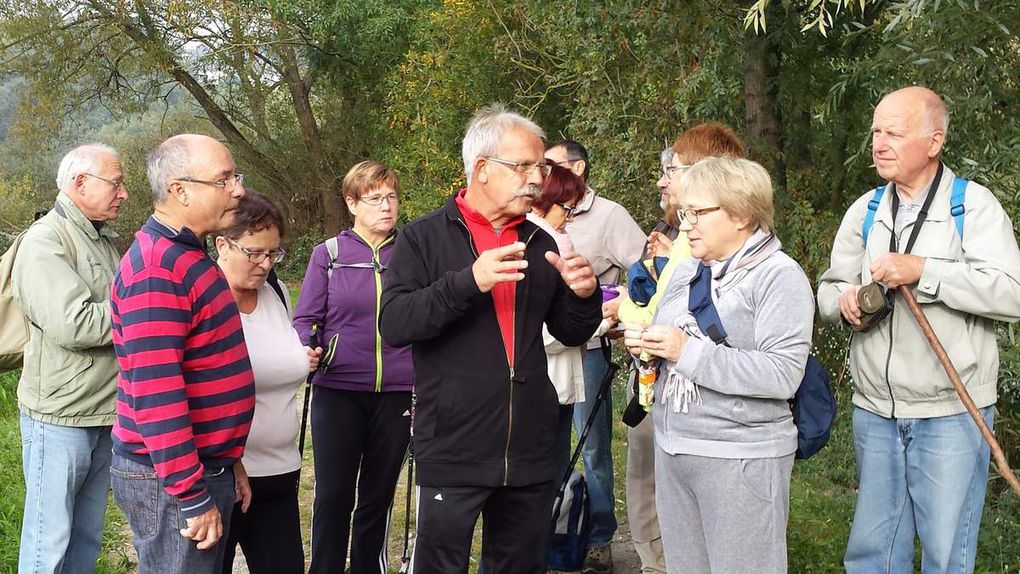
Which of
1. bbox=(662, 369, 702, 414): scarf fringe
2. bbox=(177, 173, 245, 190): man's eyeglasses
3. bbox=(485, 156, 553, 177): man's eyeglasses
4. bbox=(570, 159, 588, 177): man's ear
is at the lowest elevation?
bbox=(662, 369, 702, 414): scarf fringe

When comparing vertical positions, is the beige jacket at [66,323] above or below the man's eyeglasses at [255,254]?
below

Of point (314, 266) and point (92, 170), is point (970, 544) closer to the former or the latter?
point (314, 266)

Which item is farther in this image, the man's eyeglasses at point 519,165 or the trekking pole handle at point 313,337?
the trekking pole handle at point 313,337

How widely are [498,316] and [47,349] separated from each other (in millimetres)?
1940

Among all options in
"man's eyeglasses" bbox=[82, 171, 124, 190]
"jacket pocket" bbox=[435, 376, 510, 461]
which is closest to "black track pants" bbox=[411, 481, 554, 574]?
"jacket pocket" bbox=[435, 376, 510, 461]

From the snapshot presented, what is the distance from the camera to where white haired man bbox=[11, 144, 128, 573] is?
3.89m

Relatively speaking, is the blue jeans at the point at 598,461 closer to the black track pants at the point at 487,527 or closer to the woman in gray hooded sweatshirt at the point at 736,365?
the black track pants at the point at 487,527

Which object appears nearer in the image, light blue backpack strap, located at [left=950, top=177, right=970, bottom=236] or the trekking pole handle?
light blue backpack strap, located at [left=950, top=177, right=970, bottom=236]

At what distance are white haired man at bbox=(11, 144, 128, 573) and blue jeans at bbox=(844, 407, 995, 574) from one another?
9.65 feet

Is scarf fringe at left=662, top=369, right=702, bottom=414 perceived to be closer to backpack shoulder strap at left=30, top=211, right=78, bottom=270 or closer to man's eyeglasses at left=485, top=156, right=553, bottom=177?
man's eyeglasses at left=485, top=156, right=553, bottom=177

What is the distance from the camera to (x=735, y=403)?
306cm

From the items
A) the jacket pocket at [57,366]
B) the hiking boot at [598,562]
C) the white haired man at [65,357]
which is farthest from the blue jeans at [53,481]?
the hiking boot at [598,562]

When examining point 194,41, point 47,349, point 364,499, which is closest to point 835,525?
point 364,499

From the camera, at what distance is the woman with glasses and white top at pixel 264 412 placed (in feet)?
12.2
